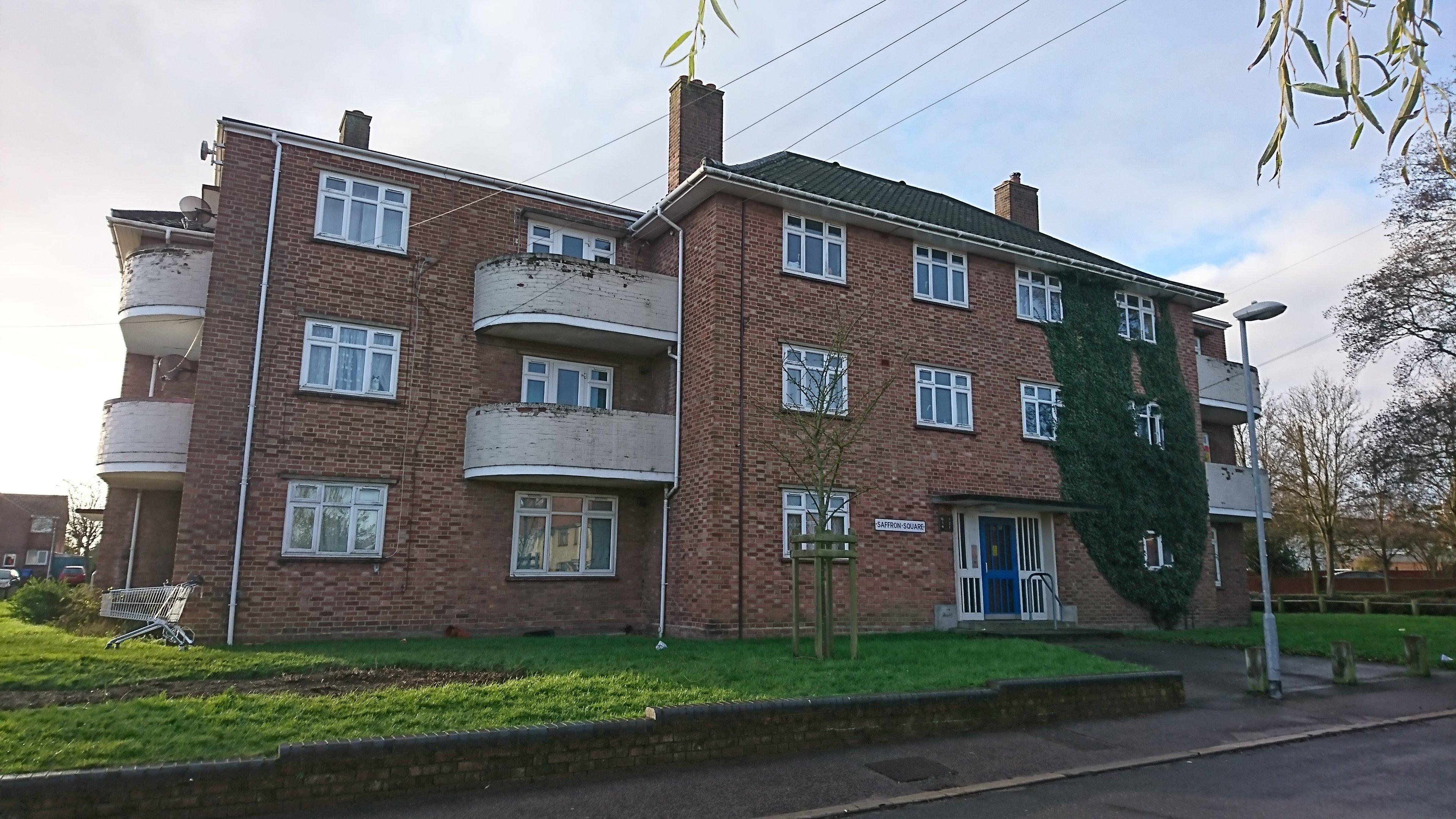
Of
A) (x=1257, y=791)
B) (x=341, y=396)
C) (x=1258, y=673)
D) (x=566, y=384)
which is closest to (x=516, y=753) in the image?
(x=1257, y=791)

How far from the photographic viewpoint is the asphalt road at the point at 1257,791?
24.6ft

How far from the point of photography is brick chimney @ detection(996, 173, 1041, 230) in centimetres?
2641

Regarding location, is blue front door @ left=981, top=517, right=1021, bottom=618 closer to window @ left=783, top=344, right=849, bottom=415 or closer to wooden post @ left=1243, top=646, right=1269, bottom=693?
window @ left=783, top=344, right=849, bottom=415

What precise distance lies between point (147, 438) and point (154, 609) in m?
3.08

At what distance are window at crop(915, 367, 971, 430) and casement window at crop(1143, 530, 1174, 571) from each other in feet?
19.3

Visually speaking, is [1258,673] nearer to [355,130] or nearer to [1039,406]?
[1039,406]

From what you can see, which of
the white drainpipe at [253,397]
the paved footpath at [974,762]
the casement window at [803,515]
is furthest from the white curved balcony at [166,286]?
the paved footpath at [974,762]

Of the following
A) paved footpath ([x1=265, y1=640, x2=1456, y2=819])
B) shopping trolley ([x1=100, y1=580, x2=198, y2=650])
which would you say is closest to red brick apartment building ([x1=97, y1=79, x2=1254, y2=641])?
shopping trolley ([x1=100, y1=580, x2=198, y2=650])

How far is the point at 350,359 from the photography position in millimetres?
16500

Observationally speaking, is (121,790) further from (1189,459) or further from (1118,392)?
(1189,459)

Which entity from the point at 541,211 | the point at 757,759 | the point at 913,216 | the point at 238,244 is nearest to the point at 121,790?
the point at 757,759

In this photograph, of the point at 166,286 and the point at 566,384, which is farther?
the point at 566,384

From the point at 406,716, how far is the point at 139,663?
15.5 ft

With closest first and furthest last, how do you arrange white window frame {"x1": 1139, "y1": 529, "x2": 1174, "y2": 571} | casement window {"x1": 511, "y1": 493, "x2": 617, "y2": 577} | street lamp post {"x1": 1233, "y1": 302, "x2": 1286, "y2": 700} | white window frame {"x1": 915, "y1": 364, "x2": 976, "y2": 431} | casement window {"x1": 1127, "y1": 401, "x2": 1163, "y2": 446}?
street lamp post {"x1": 1233, "y1": 302, "x2": 1286, "y2": 700} → casement window {"x1": 511, "y1": 493, "x2": 617, "y2": 577} → white window frame {"x1": 915, "y1": 364, "x2": 976, "y2": 431} → white window frame {"x1": 1139, "y1": 529, "x2": 1174, "y2": 571} → casement window {"x1": 1127, "y1": 401, "x2": 1163, "y2": 446}
